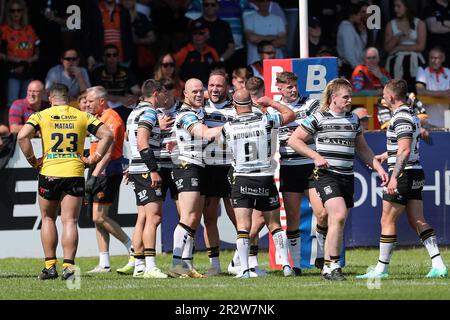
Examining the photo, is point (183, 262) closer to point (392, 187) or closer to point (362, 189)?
point (392, 187)

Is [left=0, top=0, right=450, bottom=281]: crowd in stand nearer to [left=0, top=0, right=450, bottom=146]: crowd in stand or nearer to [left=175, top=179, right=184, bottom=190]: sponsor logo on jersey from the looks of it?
[left=175, top=179, right=184, bottom=190]: sponsor logo on jersey

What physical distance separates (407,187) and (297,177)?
1.55 m

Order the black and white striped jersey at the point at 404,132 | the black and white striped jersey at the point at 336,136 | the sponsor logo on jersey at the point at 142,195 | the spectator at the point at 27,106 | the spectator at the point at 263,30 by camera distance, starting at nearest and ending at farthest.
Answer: the black and white striped jersey at the point at 336,136, the black and white striped jersey at the point at 404,132, the sponsor logo on jersey at the point at 142,195, the spectator at the point at 27,106, the spectator at the point at 263,30

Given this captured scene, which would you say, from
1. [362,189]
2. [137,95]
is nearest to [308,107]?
[362,189]

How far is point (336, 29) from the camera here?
22.2 m

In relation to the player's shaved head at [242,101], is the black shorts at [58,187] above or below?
below

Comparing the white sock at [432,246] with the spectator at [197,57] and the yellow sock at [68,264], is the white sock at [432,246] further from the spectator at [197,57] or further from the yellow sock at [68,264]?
the spectator at [197,57]

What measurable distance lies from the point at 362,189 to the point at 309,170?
334 cm

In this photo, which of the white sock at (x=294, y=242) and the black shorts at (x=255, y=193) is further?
the white sock at (x=294, y=242)

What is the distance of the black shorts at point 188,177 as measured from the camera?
48.0 feet

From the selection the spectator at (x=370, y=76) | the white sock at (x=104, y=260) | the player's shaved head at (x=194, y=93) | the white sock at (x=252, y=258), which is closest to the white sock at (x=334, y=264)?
the white sock at (x=252, y=258)

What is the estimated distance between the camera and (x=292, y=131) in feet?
49.7

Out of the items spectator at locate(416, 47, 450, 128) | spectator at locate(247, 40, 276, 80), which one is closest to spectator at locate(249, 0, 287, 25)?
spectator at locate(247, 40, 276, 80)

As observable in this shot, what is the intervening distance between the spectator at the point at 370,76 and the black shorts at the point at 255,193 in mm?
6592
